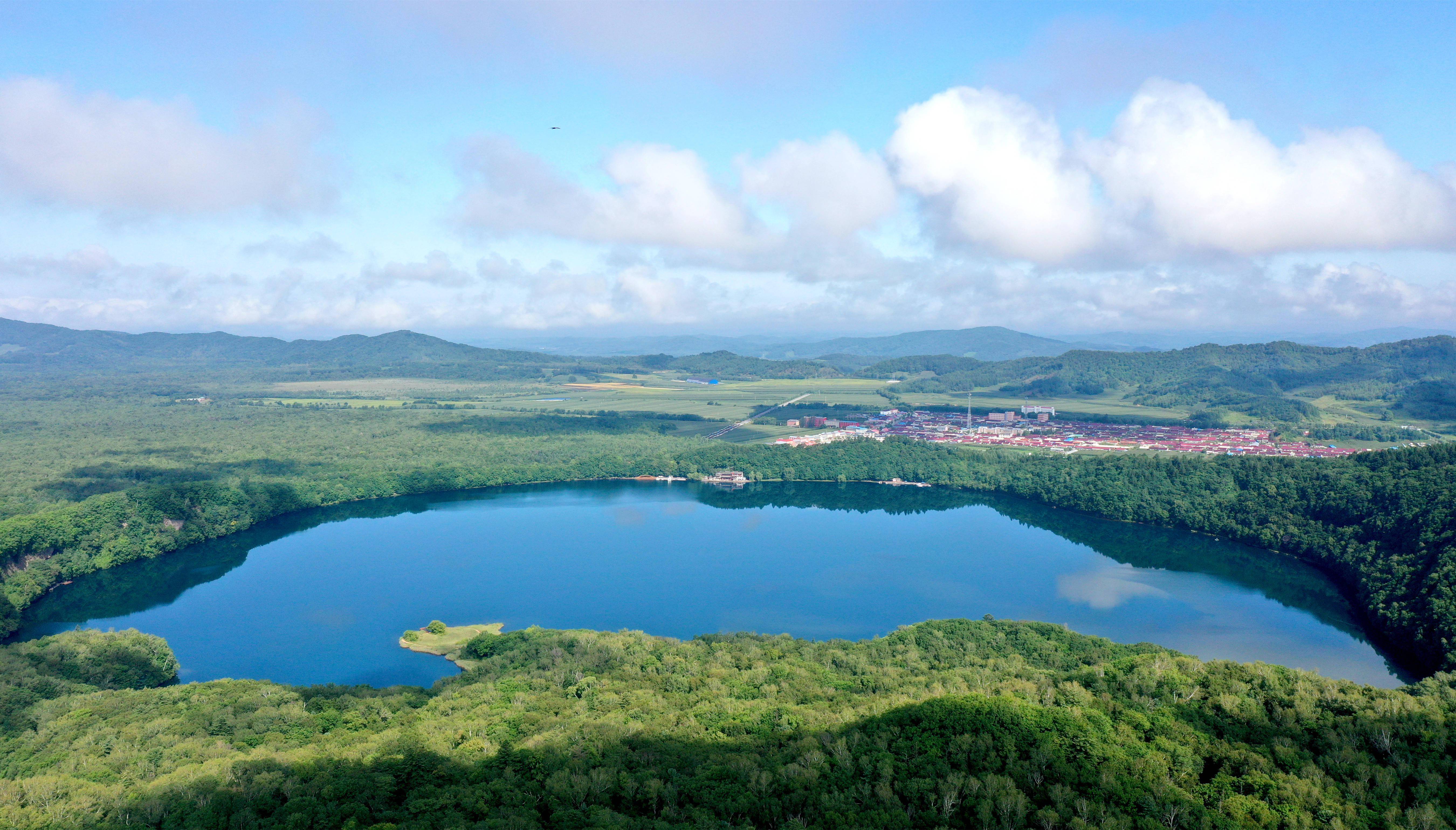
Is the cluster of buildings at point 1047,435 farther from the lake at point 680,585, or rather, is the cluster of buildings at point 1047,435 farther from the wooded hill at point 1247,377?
the lake at point 680,585

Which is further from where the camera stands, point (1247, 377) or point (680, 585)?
point (1247, 377)

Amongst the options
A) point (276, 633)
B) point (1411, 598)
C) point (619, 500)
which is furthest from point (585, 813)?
point (619, 500)

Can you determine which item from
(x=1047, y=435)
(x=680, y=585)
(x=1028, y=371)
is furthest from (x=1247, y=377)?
(x=680, y=585)

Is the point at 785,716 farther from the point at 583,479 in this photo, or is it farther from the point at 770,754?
the point at 583,479

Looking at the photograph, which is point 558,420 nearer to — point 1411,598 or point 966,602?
point 966,602

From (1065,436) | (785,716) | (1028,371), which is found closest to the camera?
(785,716)

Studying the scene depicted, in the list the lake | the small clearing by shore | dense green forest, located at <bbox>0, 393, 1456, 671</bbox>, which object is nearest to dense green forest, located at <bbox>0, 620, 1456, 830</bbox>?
the small clearing by shore

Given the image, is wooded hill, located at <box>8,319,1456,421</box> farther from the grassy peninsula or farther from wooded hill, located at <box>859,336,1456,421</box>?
the grassy peninsula
